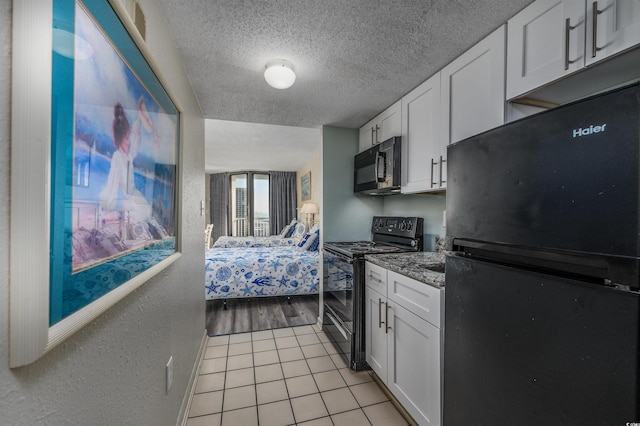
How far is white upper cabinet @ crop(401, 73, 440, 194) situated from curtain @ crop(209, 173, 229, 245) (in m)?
6.07

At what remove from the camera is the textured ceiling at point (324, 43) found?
115cm

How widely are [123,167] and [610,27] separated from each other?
1.59m

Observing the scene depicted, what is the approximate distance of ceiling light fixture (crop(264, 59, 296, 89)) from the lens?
1.54 metres

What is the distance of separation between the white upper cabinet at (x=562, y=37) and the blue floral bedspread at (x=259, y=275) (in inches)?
108

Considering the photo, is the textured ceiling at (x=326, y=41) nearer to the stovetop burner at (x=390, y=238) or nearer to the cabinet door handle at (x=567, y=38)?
the cabinet door handle at (x=567, y=38)

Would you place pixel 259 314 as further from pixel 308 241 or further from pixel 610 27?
pixel 610 27

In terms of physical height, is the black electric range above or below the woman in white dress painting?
below

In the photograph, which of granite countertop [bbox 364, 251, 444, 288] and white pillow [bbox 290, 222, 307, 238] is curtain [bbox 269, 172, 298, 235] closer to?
white pillow [bbox 290, 222, 307, 238]

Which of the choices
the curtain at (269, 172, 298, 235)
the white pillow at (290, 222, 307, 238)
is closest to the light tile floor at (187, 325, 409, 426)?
the white pillow at (290, 222, 307, 238)

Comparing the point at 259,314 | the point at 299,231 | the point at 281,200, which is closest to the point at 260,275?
the point at 259,314

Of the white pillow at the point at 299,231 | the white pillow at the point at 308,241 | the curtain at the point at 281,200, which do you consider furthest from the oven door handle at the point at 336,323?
the curtain at the point at 281,200

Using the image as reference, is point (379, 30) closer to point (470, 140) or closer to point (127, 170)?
point (470, 140)

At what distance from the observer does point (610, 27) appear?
2.78ft

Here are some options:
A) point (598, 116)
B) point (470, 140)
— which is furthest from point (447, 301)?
point (598, 116)
